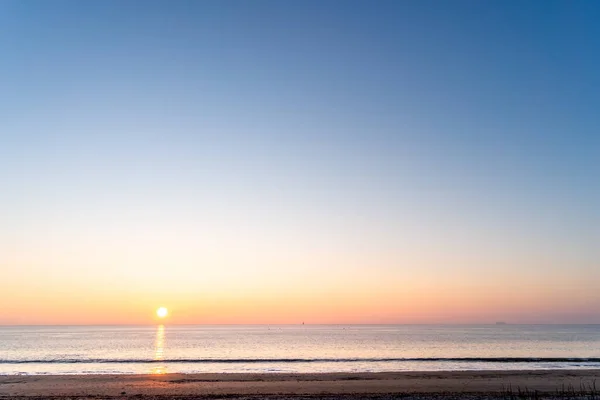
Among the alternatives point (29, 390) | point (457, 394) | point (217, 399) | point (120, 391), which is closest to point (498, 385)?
point (457, 394)

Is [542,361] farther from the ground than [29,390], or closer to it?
closer to it

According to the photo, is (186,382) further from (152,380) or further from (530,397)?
(530,397)

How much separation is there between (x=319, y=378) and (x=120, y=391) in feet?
54.3

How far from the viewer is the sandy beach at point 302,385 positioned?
1361 inches

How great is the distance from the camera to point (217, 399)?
107 feet

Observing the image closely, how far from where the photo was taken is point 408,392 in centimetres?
3544

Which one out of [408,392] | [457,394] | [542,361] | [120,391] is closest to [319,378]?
[408,392]

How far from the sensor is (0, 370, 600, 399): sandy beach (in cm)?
3456

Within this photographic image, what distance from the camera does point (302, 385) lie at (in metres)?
39.6

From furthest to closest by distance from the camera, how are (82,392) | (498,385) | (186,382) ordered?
(186,382) → (498,385) → (82,392)

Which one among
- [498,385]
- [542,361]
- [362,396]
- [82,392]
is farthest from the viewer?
[542,361]

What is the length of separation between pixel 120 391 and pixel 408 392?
65.8 feet

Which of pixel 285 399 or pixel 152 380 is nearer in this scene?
pixel 285 399

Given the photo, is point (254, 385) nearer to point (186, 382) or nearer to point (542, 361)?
point (186, 382)
